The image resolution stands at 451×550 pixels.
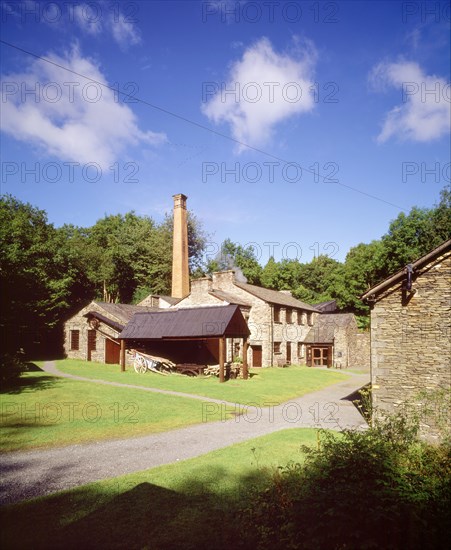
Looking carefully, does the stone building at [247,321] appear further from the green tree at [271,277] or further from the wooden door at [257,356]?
the green tree at [271,277]

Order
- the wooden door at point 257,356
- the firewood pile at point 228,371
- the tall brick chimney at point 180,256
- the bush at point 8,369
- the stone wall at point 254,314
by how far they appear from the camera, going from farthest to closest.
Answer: the tall brick chimney at point 180,256
the wooden door at point 257,356
the stone wall at point 254,314
the firewood pile at point 228,371
the bush at point 8,369

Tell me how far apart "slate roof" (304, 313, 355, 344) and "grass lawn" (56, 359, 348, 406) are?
8669 mm

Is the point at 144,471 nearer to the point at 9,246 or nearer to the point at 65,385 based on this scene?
the point at 65,385

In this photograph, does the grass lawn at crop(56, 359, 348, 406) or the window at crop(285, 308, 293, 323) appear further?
the window at crop(285, 308, 293, 323)

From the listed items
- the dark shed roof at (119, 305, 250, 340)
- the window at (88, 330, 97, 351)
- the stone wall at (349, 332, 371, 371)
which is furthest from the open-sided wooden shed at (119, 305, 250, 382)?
the stone wall at (349, 332, 371, 371)

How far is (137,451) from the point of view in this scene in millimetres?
9742

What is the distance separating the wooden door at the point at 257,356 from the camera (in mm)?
33312

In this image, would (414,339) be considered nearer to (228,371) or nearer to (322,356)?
(228,371)

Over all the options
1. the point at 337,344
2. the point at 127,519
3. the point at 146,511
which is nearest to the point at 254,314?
the point at 337,344

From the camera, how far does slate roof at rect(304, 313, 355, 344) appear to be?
123ft

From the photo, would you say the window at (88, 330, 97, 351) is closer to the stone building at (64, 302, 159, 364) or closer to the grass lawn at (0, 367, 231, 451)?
the stone building at (64, 302, 159, 364)

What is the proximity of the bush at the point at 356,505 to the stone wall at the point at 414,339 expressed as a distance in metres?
5.17

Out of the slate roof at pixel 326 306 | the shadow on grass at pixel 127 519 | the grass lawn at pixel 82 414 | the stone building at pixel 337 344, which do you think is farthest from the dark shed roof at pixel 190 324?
the slate roof at pixel 326 306

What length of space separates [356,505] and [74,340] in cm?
3385
